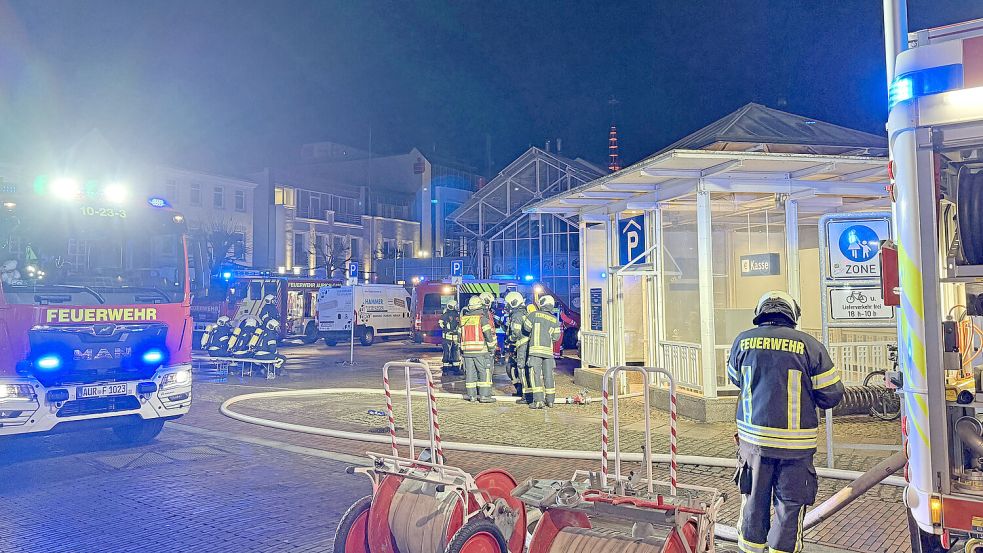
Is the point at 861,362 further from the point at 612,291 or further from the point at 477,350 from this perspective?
the point at 477,350

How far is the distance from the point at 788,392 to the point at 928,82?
74.5 inches

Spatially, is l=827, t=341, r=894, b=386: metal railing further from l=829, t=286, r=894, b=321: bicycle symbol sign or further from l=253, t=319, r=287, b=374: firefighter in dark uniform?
l=253, t=319, r=287, b=374: firefighter in dark uniform

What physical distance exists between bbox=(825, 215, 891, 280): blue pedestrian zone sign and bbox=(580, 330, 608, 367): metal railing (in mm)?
6446

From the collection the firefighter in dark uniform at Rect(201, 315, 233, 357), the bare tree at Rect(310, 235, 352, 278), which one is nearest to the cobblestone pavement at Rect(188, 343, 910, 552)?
the firefighter in dark uniform at Rect(201, 315, 233, 357)

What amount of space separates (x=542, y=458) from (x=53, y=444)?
6413 mm

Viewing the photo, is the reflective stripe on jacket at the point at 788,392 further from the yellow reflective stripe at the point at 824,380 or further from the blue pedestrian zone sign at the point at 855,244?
the blue pedestrian zone sign at the point at 855,244

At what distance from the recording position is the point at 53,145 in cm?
3441

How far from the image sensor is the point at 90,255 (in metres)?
8.49

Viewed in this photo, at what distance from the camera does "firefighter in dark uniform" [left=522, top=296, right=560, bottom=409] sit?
11219 mm

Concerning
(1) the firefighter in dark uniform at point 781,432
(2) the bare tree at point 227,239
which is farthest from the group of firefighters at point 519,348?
(2) the bare tree at point 227,239

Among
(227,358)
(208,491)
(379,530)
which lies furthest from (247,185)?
(379,530)

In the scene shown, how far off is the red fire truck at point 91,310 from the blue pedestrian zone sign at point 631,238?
726 cm

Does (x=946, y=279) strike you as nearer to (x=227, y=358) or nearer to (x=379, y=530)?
(x=379, y=530)

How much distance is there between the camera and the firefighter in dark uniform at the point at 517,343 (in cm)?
1173
